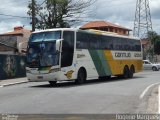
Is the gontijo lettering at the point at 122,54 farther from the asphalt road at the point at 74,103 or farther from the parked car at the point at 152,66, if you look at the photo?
the parked car at the point at 152,66

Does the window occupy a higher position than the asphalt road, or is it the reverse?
the window

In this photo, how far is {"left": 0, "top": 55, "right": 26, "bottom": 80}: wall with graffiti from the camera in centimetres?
3450

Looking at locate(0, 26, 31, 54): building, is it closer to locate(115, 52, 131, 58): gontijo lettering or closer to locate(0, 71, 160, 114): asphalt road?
locate(115, 52, 131, 58): gontijo lettering

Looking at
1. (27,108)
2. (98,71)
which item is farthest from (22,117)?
(98,71)

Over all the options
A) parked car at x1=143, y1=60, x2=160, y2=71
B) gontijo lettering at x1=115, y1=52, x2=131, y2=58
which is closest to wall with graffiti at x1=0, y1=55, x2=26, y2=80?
gontijo lettering at x1=115, y1=52, x2=131, y2=58

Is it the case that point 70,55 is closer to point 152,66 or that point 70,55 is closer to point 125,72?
point 125,72

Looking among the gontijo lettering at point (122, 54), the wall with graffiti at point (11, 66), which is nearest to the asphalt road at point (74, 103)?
the gontijo lettering at point (122, 54)

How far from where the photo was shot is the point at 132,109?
1420cm

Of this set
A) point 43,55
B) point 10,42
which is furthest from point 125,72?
point 10,42

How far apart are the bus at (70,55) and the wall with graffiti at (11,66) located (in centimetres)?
843

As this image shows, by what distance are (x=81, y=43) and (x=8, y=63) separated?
36.2 ft

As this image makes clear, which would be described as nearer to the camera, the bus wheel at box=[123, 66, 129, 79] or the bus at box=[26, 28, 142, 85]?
the bus at box=[26, 28, 142, 85]

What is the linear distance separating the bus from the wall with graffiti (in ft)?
27.7

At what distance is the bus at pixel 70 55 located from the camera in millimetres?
24062
